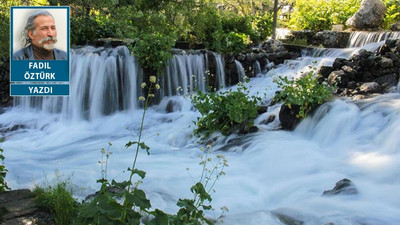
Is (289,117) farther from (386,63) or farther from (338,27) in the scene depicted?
(338,27)

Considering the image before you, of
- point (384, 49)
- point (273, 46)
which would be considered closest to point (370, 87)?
point (384, 49)

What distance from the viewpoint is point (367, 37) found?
12.9m

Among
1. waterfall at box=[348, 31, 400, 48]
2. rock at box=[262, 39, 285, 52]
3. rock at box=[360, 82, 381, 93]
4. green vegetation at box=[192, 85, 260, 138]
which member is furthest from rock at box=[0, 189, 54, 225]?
waterfall at box=[348, 31, 400, 48]

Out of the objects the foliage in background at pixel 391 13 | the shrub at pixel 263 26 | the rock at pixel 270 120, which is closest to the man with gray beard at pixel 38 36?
the rock at pixel 270 120

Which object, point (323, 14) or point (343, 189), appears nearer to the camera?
point (343, 189)

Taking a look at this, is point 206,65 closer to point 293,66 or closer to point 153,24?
point 293,66

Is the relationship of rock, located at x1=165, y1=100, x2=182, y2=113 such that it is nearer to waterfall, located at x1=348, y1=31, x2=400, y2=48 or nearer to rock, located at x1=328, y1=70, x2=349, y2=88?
rock, located at x1=328, y1=70, x2=349, y2=88

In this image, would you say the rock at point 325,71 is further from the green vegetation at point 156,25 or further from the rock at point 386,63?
the green vegetation at point 156,25

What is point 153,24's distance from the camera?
6316 millimetres

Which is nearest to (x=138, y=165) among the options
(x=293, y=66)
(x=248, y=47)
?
(x=293, y=66)

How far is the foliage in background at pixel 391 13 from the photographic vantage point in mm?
14453

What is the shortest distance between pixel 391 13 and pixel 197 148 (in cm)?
1076

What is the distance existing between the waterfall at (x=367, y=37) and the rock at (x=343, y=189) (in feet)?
27.7

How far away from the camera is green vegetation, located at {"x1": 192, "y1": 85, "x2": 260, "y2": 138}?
775 centimetres
